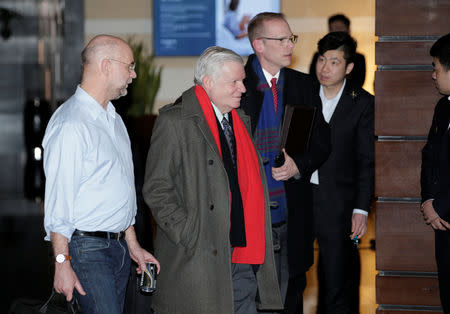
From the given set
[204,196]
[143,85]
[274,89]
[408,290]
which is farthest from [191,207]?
[143,85]

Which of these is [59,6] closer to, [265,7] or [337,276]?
[265,7]

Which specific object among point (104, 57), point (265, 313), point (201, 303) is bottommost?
point (265, 313)

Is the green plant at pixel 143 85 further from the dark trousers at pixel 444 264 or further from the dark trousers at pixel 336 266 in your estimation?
the dark trousers at pixel 444 264

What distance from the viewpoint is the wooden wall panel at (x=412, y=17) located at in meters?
3.66

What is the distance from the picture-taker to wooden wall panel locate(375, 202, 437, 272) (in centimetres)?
374

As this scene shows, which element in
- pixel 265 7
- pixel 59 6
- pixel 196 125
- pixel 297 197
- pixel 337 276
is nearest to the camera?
pixel 196 125

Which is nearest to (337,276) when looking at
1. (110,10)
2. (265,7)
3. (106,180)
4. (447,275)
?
(447,275)

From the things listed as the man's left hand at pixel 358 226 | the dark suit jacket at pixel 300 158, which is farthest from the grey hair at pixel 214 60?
the man's left hand at pixel 358 226

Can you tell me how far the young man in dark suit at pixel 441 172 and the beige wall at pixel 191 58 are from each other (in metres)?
5.10

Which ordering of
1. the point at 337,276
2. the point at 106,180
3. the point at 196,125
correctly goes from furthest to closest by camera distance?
the point at 337,276 < the point at 196,125 < the point at 106,180

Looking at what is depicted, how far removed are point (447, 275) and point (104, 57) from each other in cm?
184

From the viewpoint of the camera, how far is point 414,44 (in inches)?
145

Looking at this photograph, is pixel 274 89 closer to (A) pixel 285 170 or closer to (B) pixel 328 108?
(A) pixel 285 170

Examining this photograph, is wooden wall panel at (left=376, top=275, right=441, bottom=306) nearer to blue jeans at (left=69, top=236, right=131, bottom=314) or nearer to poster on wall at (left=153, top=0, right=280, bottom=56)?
blue jeans at (left=69, top=236, right=131, bottom=314)
